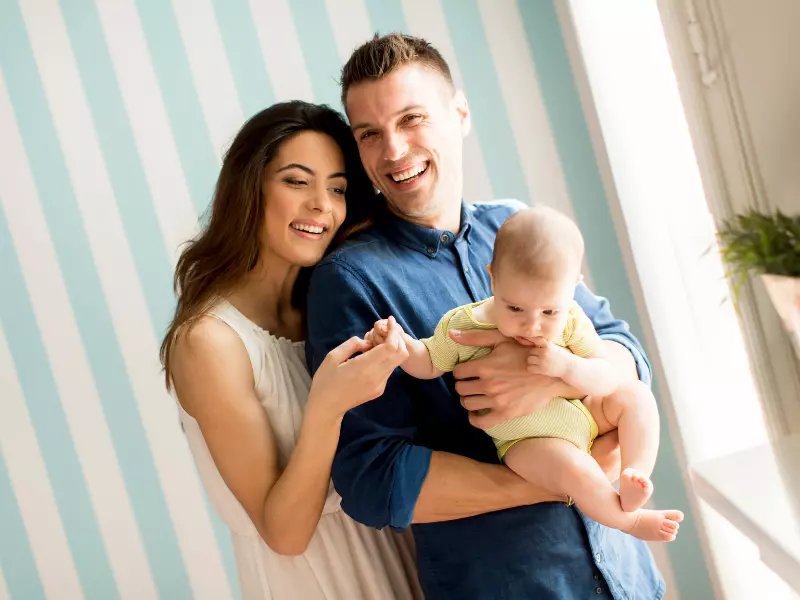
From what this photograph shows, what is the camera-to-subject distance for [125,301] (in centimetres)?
254

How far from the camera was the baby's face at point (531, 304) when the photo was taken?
4.62 feet

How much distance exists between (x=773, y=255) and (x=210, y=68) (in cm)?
180

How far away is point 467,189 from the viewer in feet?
8.49

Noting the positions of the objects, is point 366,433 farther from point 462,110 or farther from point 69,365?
point 69,365

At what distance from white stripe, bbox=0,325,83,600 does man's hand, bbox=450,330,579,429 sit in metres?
1.64

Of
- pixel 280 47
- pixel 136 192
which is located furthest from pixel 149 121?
pixel 280 47

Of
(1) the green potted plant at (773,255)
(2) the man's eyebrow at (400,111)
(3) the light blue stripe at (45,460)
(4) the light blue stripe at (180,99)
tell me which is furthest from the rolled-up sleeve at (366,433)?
(3) the light blue stripe at (45,460)

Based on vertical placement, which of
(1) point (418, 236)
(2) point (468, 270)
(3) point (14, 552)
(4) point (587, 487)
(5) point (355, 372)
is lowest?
(3) point (14, 552)

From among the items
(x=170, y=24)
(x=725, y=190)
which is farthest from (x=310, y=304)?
(x=170, y=24)

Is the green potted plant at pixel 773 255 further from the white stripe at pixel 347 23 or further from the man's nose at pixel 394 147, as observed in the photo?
the white stripe at pixel 347 23

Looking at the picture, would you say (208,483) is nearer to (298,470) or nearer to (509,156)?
(298,470)

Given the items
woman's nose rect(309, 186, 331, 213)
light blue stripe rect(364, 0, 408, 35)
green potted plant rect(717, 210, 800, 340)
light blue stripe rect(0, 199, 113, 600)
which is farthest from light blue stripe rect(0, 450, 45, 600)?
green potted plant rect(717, 210, 800, 340)

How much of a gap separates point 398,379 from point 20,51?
172 cm

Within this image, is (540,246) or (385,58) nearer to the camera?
(540,246)
